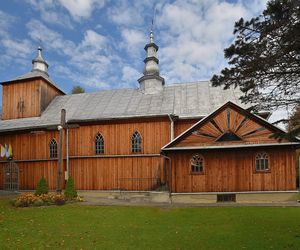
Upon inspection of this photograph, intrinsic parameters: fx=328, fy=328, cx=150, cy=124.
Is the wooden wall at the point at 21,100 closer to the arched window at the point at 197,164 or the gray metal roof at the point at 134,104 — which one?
the gray metal roof at the point at 134,104

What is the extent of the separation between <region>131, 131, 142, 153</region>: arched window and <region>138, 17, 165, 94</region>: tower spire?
4.62 m

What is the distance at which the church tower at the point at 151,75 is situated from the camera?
2653 cm

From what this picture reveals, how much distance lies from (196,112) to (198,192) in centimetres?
609

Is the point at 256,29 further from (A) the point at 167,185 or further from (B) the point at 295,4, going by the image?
(A) the point at 167,185

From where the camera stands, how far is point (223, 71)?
8.14 m

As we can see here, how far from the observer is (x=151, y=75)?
2650 centimetres

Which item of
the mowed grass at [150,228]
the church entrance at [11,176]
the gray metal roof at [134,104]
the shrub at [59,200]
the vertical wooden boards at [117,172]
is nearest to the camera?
the mowed grass at [150,228]

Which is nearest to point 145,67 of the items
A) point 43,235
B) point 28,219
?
point 28,219

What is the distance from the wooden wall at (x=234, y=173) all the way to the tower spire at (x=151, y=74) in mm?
8113

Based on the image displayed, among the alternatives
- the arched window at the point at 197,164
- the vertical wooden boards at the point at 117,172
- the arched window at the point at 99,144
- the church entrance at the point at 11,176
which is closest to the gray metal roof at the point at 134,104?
the arched window at the point at 99,144

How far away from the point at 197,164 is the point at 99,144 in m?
7.88

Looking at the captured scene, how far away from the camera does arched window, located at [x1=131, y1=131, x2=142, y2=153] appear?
2323 cm

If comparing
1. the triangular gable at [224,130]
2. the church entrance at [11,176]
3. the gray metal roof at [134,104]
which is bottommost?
the church entrance at [11,176]

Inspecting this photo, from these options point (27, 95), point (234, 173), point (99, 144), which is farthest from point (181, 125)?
point (27, 95)
